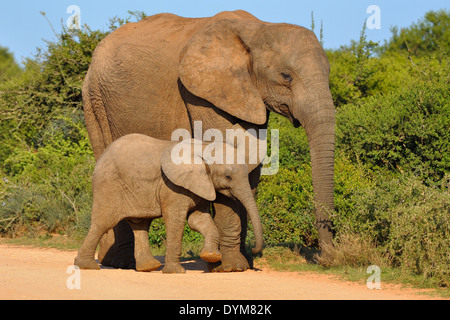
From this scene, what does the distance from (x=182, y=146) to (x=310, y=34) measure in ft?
6.17

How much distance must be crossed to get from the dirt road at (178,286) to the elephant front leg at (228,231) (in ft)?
0.74

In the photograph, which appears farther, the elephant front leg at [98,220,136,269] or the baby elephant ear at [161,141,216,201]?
the elephant front leg at [98,220,136,269]

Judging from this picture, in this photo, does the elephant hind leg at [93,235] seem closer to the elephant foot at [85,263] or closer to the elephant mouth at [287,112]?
the elephant foot at [85,263]

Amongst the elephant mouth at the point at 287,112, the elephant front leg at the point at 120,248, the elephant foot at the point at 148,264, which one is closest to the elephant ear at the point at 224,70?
the elephant mouth at the point at 287,112

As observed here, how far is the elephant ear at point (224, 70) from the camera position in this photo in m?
8.48

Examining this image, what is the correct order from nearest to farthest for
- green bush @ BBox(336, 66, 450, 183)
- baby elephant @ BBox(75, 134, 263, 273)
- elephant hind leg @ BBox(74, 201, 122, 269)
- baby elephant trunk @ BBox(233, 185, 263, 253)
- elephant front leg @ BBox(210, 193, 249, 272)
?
1. baby elephant trunk @ BBox(233, 185, 263, 253)
2. baby elephant @ BBox(75, 134, 263, 273)
3. elephant hind leg @ BBox(74, 201, 122, 269)
4. elephant front leg @ BBox(210, 193, 249, 272)
5. green bush @ BBox(336, 66, 450, 183)

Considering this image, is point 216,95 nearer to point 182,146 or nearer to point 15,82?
point 182,146

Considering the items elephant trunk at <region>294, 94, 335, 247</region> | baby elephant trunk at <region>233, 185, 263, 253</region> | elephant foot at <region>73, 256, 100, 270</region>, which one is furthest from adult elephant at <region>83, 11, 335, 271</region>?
elephant foot at <region>73, 256, 100, 270</region>

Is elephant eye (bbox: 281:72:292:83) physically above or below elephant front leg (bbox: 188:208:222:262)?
above

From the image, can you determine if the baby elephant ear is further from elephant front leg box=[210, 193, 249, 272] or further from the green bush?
the green bush

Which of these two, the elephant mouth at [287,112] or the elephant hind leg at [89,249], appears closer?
the elephant mouth at [287,112]

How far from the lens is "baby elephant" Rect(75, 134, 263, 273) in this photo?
8289 millimetres

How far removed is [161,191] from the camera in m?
8.44

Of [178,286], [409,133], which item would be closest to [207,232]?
[178,286]
